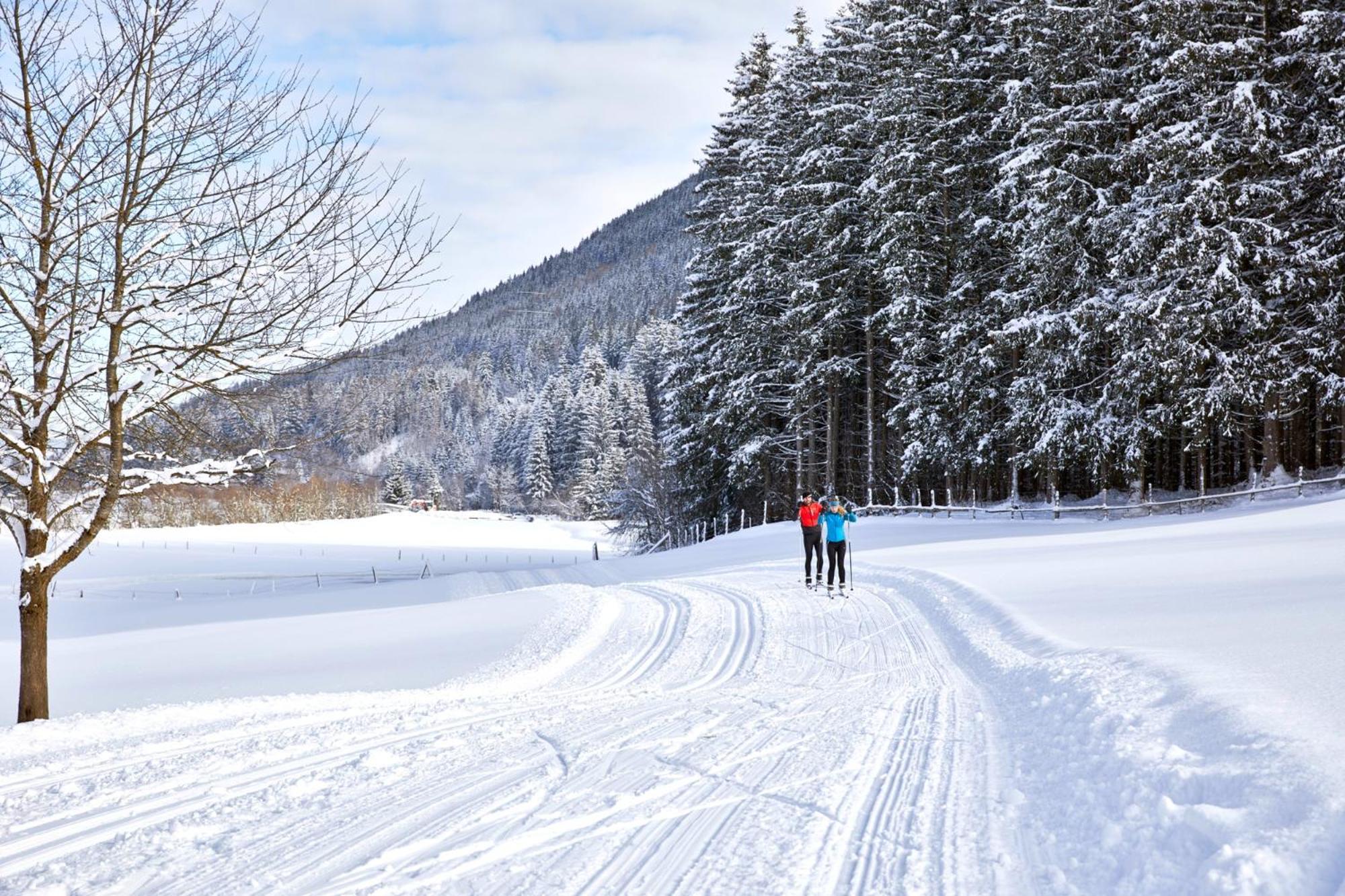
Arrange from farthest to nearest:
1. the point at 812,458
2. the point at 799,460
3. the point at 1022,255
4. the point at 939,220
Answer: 1. the point at 812,458
2. the point at 799,460
3. the point at 939,220
4. the point at 1022,255

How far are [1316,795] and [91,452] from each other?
9794 millimetres

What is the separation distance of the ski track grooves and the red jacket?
7.13 m

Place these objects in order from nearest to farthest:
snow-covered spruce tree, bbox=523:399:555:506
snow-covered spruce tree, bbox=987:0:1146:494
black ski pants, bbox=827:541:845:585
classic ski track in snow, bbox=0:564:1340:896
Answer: classic ski track in snow, bbox=0:564:1340:896, black ski pants, bbox=827:541:845:585, snow-covered spruce tree, bbox=987:0:1146:494, snow-covered spruce tree, bbox=523:399:555:506

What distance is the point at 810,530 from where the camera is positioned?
49.4 ft

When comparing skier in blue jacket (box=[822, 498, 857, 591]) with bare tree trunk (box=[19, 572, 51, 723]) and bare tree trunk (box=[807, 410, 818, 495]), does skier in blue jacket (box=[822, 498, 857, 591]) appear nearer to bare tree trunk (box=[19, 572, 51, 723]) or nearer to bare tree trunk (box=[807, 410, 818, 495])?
bare tree trunk (box=[19, 572, 51, 723])

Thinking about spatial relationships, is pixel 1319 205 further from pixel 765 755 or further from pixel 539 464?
pixel 539 464

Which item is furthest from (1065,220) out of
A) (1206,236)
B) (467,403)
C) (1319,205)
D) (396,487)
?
(467,403)

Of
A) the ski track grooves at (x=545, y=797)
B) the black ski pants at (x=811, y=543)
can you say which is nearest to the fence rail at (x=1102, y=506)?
the black ski pants at (x=811, y=543)

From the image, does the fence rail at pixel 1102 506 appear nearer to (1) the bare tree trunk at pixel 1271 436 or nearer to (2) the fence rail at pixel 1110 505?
(2) the fence rail at pixel 1110 505

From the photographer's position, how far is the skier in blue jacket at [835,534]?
1381 cm

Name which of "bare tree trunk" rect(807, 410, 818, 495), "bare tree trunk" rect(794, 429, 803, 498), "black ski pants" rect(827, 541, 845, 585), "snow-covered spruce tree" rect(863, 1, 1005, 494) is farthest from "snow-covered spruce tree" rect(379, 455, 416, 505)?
"black ski pants" rect(827, 541, 845, 585)

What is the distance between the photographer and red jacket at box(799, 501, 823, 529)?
49.5 feet

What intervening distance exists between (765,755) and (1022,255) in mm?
19911

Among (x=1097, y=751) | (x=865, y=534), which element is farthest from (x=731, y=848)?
(x=865, y=534)
